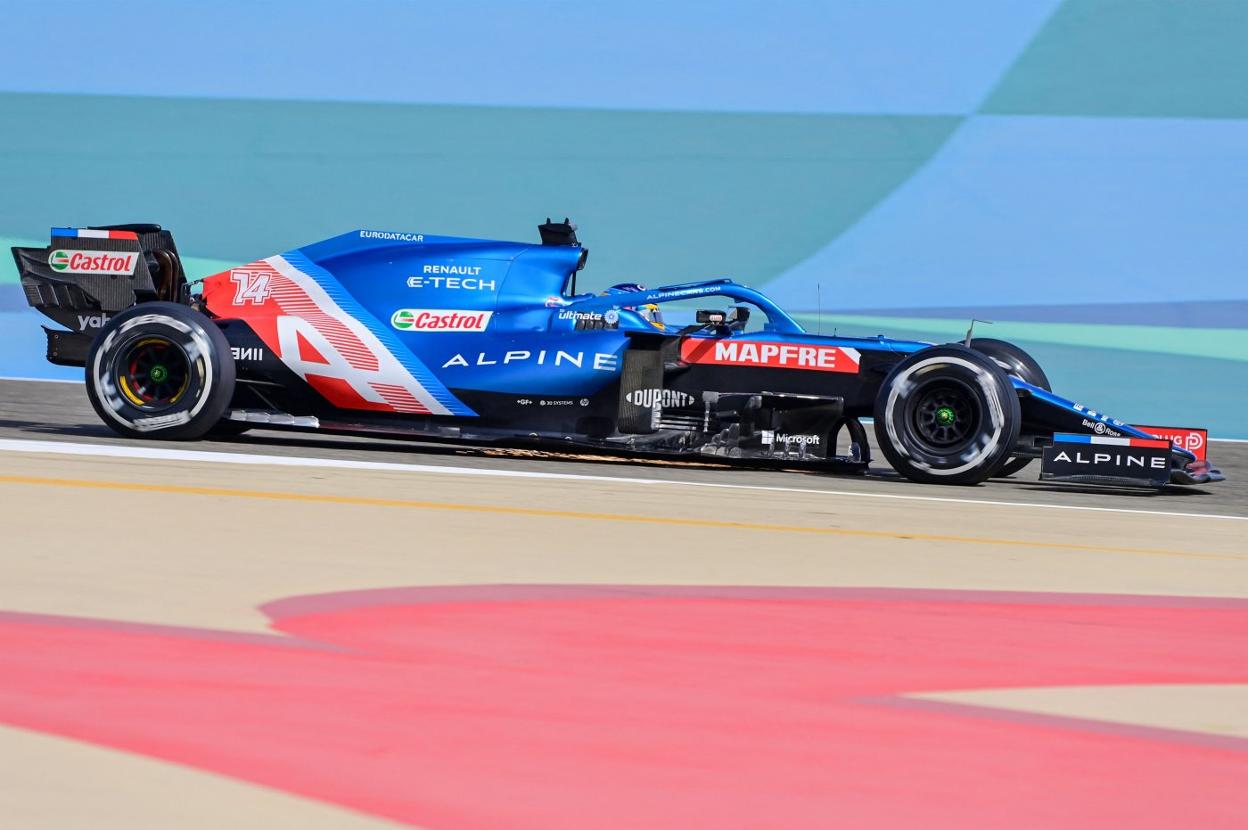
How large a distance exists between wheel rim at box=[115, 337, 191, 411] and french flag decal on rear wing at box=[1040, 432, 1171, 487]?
523cm

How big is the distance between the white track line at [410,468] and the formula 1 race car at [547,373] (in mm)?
716

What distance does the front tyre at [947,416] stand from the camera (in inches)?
338

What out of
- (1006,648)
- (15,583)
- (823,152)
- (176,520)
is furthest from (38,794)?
(823,152)

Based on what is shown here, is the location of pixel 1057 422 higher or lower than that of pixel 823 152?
lower

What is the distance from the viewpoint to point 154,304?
9.59 metres

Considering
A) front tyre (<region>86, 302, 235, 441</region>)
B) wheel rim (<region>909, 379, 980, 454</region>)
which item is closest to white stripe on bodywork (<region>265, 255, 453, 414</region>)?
front tyre (<region>86, 302, 235, 441</region>)

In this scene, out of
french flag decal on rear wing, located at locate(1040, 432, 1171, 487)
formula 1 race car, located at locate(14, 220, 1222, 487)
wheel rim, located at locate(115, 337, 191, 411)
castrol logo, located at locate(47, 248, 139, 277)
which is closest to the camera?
french flag decal on rear wing, located at locate(1040, 432, 1171, 487)

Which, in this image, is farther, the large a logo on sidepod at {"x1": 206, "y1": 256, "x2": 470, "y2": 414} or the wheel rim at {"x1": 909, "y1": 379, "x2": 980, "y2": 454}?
the large a logo on sidepod at {"x1": 206, "y1": 256, "x2": 470, "y2": 414}

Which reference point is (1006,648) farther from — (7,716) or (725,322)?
(725,322)

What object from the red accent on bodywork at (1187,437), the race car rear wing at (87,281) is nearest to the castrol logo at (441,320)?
the race car rear wing at (87,281)

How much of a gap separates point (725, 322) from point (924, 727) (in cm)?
634

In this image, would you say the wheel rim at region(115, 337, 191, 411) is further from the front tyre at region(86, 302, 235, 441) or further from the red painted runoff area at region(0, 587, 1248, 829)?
the red painted runoff area at region(0, 587, 1248, 829)

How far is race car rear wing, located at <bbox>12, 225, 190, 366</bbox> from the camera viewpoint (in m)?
10.1

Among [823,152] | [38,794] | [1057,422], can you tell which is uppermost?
[823,152]
